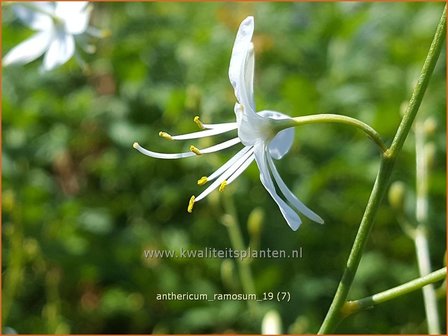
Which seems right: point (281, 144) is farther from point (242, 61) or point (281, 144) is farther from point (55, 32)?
point (55, 32)

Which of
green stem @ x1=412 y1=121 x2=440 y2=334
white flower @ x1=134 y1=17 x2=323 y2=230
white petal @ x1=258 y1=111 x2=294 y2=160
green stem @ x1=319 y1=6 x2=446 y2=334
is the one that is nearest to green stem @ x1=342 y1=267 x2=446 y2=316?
green stem @ x1=319 y1=6 x2=446 y2=334

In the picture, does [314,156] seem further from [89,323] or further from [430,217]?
[89,323]

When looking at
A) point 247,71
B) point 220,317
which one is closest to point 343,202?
point 220,317

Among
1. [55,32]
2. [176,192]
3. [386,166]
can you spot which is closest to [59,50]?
[55,32]

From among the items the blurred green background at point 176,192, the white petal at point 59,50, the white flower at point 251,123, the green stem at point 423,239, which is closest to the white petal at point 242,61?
the white flower at point 251,123

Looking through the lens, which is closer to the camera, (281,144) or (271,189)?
(271,189)

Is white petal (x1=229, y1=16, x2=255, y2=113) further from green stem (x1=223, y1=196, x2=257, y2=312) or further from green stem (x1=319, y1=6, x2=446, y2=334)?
green stem (x1=223, y1=196, x2=257, y2=312)
